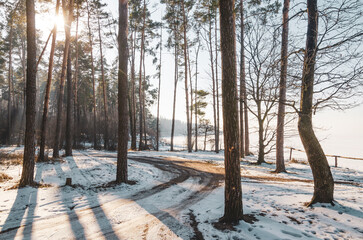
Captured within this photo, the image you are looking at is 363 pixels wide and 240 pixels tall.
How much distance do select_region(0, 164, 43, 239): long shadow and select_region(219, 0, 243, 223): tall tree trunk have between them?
3.75m

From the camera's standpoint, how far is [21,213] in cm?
402

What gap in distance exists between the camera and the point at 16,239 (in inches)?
118

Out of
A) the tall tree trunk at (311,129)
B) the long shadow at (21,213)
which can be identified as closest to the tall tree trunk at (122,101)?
the long shadow at (21,213)

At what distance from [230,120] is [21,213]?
17.0ft

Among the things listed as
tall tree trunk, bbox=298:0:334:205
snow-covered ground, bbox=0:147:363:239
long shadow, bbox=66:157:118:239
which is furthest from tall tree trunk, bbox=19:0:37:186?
tall tree trunk, bbox=298:0:334:205

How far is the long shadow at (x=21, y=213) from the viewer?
10.6 ft

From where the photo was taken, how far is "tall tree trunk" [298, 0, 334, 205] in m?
3.98

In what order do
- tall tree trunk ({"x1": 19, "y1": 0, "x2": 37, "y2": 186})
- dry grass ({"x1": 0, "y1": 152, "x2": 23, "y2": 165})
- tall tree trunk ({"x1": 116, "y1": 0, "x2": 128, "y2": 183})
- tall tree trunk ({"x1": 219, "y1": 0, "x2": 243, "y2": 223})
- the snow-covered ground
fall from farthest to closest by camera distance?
dry grass ({"x1": 0, "y1": 152, "x2": 23, "y2": 165}) < tall tree trunk ({"x1": 116, "y1": 0, "x2": 128, "y2": 183}) < tall tree trunk ({"x1": 19, "y1": 0, "x2": 37, "y2": 186}) < tall tree trunk ({"x1": 219, "y1": 0, "x2": 243, "y2": 223}) < the snow-covered ground

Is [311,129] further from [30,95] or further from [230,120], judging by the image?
[30,95]

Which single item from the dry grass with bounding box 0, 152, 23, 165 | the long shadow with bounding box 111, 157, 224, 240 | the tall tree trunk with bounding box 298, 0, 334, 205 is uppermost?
the tall tree trunk with bounding box 298, 0, 334, 205

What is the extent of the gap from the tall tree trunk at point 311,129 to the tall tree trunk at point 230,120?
6.51 ft

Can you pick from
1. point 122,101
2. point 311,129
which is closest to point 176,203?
point 311,129

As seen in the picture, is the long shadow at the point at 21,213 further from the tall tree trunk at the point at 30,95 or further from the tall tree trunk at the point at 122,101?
the tall tree trunk at the point at 122,101

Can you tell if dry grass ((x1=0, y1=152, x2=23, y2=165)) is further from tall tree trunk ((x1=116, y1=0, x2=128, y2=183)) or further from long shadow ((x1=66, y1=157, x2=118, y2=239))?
long shadow ((x1=66, y1=157, x2=118, y2=239))
